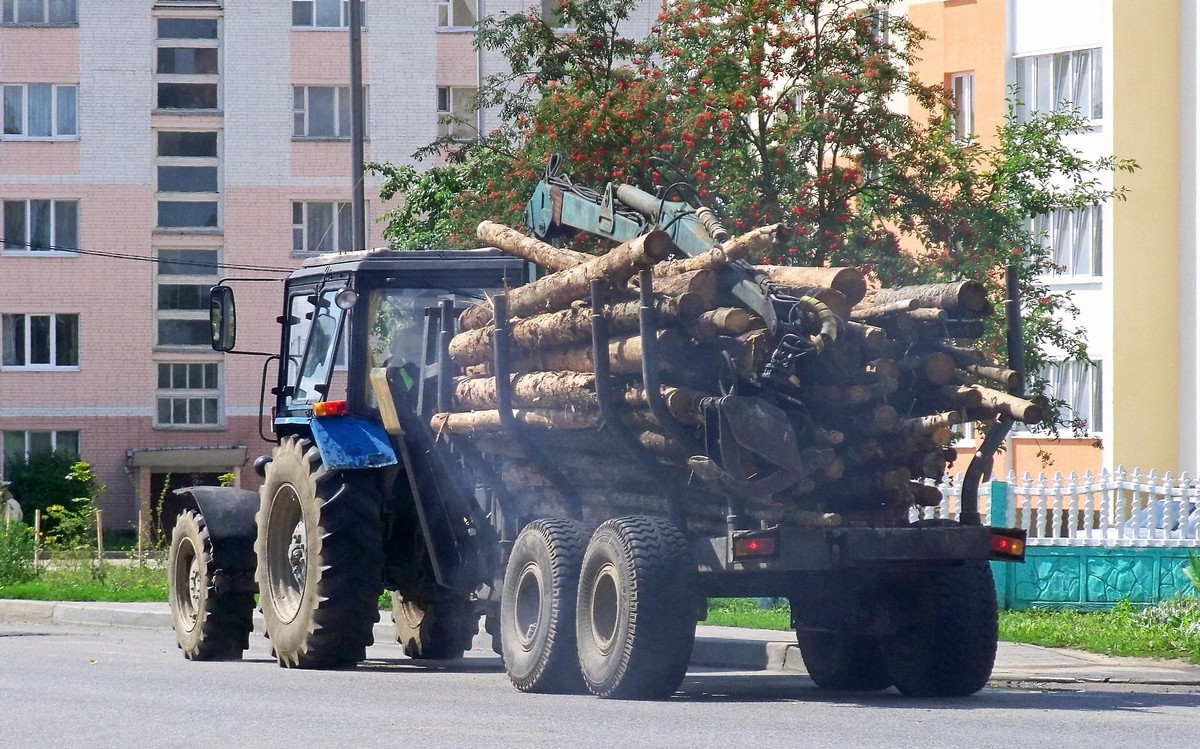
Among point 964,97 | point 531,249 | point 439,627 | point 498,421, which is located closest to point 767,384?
point 498,421

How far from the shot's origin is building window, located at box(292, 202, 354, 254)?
44094mm

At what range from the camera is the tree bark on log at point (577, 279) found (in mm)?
9906

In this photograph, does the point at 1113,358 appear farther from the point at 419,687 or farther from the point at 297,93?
the point at 419,687

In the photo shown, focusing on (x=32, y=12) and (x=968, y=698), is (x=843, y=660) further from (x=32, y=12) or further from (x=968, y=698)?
(x=32, y=12)

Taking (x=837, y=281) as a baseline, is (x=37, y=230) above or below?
above

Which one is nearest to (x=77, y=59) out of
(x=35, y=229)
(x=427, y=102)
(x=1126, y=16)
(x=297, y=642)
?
(x=35, y=229)

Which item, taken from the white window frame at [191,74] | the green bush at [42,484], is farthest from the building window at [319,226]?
the green bush at [42,484]

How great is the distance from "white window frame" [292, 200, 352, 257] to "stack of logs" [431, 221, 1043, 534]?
3363cm

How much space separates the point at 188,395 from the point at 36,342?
354 cm

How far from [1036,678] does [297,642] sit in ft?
15.5

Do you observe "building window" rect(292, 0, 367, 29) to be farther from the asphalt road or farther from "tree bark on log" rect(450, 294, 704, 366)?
"tree bark on log" rect(450, 294, 704, 366)

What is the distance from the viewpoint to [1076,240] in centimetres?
3403

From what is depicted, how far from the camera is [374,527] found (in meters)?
12.4

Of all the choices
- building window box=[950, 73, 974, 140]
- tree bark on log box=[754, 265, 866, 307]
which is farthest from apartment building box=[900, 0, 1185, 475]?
tree bark on log box=[754, 265, 866, 307]
